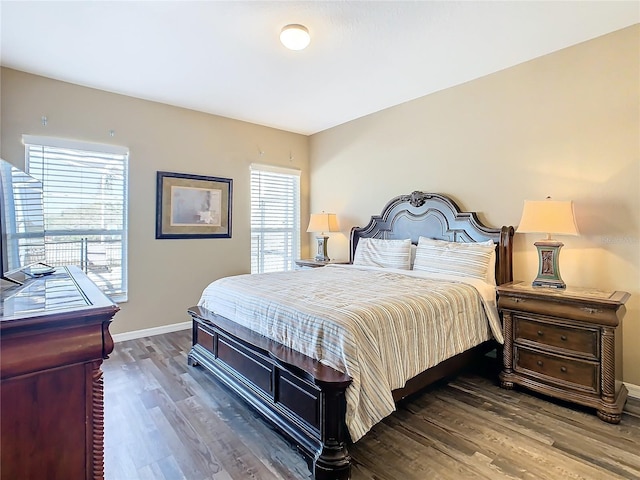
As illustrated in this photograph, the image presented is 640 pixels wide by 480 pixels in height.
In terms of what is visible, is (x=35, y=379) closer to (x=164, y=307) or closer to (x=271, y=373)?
(x=271, y=373)

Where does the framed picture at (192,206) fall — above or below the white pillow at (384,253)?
above

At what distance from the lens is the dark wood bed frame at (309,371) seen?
1729 millimetres

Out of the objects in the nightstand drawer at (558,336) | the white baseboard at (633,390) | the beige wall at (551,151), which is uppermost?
the beige wall at (551,151)

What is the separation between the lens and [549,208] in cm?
265

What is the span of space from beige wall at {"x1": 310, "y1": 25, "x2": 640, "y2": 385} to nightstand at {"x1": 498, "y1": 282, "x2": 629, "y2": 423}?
0.42 metres

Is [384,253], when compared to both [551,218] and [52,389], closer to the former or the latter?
[551,218]

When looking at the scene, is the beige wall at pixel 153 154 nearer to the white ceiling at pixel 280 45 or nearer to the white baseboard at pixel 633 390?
the white ceiling at pixel 280 45

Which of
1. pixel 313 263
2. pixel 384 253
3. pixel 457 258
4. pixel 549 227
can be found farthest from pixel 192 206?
pixel 549 227

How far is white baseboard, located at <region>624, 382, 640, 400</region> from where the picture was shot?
2.59 meters

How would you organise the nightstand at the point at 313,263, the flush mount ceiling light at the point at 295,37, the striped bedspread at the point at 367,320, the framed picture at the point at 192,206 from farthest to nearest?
the nightstand at the point at 313,263 < the framed picture at the point at 192,206 < the flush mount ceiling light at the point at 295,37 < the striped bedspread at the point at 367,320

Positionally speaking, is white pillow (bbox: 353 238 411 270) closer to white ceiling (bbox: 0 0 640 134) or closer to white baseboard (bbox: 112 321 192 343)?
white ceiling (bbox: 0 0 640 134)

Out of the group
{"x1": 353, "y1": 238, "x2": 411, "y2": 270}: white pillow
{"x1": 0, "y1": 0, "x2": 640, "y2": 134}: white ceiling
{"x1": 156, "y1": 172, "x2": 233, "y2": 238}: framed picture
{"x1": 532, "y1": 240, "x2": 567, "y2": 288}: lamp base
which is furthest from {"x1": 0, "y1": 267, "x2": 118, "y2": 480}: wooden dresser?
{"x1": 156, "y1": 172, "x2": 233, "y2": 238}: framed picture

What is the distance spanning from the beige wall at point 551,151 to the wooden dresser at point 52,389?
3.36 meters

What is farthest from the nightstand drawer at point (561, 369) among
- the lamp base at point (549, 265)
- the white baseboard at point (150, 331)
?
the white baseboard at point (150, 331)
